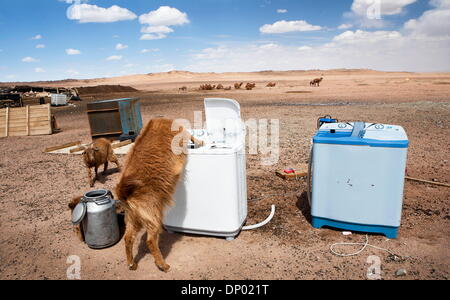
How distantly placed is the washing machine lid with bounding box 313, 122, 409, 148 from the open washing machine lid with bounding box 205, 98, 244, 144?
984 mm

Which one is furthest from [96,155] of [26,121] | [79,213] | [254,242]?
[26,121]

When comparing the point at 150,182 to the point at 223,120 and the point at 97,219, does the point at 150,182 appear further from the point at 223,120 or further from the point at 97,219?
the point at 223,120

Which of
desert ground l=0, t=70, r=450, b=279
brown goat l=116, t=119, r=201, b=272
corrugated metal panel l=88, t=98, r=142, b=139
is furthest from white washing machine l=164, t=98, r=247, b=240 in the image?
corrugated metal panel l=88, t=98, r=142, b=139

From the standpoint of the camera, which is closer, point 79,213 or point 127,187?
point 127,187

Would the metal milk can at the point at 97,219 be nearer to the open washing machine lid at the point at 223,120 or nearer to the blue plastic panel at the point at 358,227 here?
the open washing machine lid at the point at 223,120

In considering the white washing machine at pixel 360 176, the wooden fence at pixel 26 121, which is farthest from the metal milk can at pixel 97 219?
the wooden fence at pixel 26 121

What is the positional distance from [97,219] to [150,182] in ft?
3.41

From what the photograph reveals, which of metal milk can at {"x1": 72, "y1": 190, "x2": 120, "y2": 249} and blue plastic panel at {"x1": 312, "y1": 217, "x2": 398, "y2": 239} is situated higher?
metal milk can at {"x1": 72, "y1": 190, "x2": 120, "y2": 249}

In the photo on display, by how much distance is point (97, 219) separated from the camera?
3.64 metres

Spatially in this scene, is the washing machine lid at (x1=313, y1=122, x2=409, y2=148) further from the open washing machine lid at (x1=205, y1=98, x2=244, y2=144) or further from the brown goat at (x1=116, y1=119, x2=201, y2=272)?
the brown goat at (x1=116, y1=119, x2=201, y2=272)

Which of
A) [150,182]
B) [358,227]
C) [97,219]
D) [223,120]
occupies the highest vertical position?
[223,120]

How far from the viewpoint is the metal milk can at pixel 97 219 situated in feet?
11.9

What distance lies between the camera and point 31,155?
8.98 m

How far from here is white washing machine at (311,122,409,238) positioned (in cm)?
343
